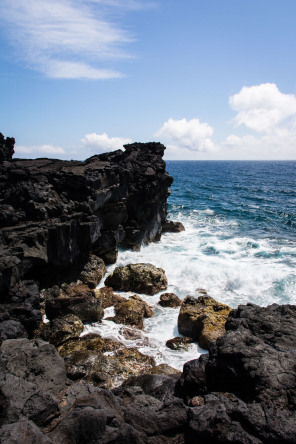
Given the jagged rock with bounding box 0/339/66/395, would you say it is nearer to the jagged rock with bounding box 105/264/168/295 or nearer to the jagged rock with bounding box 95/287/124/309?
the jagged rock with bounding box 95/287/124/309

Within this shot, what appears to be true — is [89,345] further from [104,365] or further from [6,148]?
[6,148]

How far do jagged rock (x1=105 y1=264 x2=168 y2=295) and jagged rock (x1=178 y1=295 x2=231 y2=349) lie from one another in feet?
14.2

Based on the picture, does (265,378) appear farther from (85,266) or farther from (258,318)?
(85,266)

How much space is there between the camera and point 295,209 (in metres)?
52.5

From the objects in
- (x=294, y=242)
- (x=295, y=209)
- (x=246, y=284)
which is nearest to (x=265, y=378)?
(x=246, y=284)

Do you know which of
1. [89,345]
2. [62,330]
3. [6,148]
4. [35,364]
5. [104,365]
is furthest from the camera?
[6,148]

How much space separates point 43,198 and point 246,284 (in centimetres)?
1644

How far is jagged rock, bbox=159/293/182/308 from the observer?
2075 centimetres

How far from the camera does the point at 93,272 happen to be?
78.5ft

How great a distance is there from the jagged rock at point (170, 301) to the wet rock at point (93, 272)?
5.44 m

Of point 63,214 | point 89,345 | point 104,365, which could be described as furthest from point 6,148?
point 104,365

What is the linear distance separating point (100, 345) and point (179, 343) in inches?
164

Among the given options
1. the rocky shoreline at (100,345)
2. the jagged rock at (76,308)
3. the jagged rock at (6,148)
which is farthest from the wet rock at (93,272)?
the jagged rock at (6,148)

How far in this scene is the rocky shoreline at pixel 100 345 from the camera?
26.5 feet
